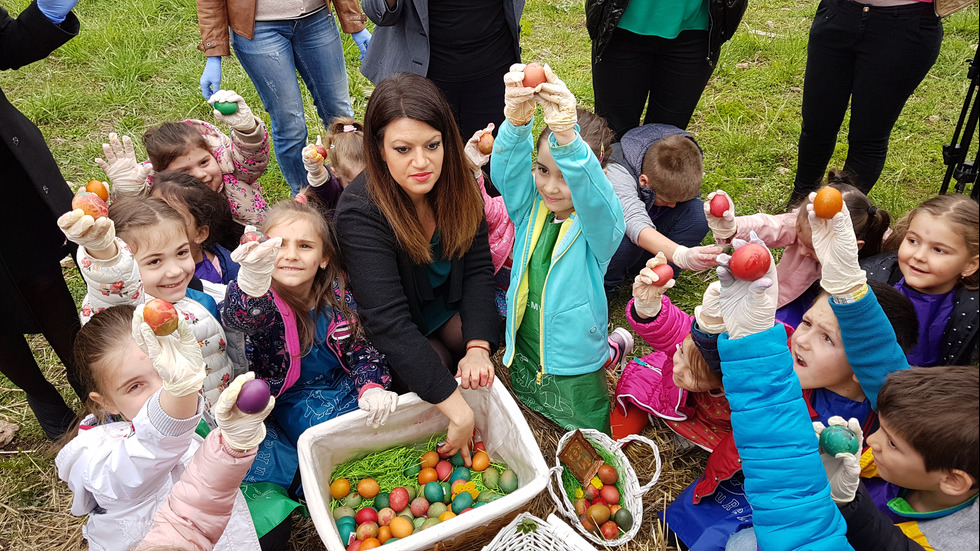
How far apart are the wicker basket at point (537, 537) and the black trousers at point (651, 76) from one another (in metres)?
2.35

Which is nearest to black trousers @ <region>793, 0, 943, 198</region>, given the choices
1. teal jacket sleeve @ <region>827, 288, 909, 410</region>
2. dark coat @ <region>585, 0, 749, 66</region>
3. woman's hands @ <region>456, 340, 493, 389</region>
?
dark coat @ <region>585, 0, 749, 66</region>

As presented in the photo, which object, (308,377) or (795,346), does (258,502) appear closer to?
(308,377)

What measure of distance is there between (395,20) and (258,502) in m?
2.33

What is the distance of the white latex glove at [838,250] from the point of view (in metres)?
1.93

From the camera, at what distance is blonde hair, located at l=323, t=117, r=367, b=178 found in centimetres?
327

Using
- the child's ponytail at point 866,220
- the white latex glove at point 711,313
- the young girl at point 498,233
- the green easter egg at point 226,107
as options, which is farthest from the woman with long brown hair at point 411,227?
the child's ponytail at point 866,220

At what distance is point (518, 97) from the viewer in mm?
2322

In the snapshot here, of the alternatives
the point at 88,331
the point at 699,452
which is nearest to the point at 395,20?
the point at 88,331

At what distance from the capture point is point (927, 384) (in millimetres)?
1782

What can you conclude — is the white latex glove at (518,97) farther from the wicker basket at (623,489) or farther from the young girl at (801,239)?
the wicker basket at (623,489)

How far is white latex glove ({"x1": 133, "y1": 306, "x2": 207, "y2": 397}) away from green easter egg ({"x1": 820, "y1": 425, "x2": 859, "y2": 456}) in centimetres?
167

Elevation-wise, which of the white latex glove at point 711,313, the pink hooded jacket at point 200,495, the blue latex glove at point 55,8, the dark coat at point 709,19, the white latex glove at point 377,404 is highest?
the blue latex glove at point 55,8

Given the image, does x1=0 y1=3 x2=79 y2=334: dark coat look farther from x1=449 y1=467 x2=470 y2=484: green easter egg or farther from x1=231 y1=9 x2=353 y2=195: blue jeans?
x1=449 y1=467 x2=470 y2=484: green easter egg

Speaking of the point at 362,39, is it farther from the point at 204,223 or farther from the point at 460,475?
the point at 460,475
